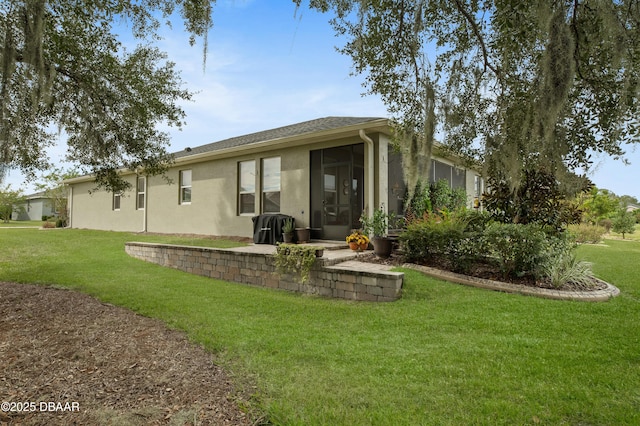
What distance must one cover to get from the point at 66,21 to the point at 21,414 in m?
4.86

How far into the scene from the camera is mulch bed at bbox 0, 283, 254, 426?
2113mm

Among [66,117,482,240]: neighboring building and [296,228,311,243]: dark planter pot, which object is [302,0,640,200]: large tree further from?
[296,228,311,243]: dark planter pot

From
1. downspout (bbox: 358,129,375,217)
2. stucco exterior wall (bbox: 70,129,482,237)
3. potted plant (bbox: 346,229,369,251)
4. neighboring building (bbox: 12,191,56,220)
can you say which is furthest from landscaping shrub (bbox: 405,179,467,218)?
neighboring building (bbox: 12,191,56,220)

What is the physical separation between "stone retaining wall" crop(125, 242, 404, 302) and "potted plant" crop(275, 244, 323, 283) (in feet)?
0.41

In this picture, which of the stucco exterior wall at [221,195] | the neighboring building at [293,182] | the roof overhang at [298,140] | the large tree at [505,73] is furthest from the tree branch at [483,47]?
the stucco exterior wall at [221,195]

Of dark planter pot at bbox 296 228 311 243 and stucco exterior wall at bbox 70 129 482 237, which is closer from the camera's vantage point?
stucco exterior wall at bbox 70 129 482 237

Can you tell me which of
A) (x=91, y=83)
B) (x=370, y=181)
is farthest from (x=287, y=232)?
(x=91, y=83)

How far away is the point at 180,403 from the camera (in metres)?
2.25

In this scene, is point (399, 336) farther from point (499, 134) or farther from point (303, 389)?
point (499, 134)

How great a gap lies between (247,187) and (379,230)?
4.80 metres

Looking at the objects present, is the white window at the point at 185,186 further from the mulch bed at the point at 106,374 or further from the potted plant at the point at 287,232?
the mulch bed at the point at 106,374

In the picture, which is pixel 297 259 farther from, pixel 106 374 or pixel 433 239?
pixel 106 374

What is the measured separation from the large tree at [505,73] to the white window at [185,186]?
931cm

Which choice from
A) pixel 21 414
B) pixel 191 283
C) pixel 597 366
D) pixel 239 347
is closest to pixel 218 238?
pixel 191 283
